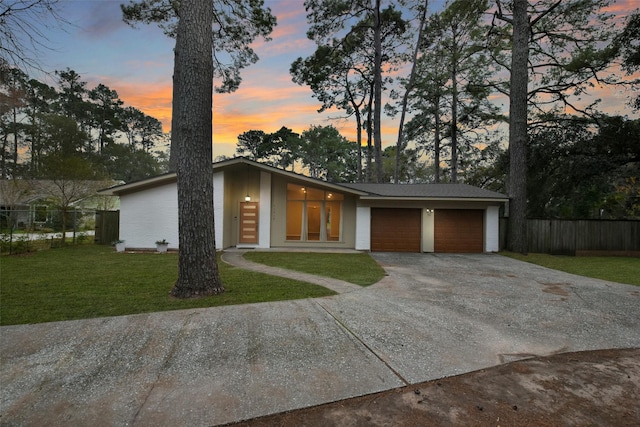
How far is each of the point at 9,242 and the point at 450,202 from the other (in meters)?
14.6

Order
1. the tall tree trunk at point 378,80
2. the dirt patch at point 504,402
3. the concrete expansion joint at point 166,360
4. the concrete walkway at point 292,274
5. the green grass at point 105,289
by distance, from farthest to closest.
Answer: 1. the tall tree trunk at point 378,80
2. the concrete walkway at point 292,274
3. the green grass at point 105,289
4. the concrete expansion joint at point 166,360
5. the dirt patch at point 504,402

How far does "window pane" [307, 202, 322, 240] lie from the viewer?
1124 centimetres

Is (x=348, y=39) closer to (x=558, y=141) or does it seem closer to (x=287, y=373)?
(x=558, y=141)

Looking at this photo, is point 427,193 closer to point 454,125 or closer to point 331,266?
point 331,266

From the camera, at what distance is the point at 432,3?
16.9 meters

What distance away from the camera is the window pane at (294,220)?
11.3 m

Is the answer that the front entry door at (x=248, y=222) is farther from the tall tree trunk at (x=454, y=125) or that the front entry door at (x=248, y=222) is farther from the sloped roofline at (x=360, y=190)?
the tall tree trunk at (x=454, y=125)

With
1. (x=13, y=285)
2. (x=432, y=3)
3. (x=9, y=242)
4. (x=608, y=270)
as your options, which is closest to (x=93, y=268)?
(x=13, y=285)

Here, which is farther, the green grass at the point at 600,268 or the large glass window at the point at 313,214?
the large glass window at the point at 313,214

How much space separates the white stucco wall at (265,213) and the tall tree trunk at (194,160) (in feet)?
20.4

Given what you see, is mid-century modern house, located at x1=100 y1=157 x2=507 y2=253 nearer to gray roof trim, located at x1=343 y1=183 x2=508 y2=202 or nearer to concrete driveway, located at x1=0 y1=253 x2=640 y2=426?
gray roof trim, located at x1=343 y1=183 x2=508 y2=202

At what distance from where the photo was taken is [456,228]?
36.8ft

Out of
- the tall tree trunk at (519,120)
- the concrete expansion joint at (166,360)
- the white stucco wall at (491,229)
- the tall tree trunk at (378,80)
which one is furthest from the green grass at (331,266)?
the tall tree trunk at (378,80)

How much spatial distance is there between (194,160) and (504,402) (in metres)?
4.64
